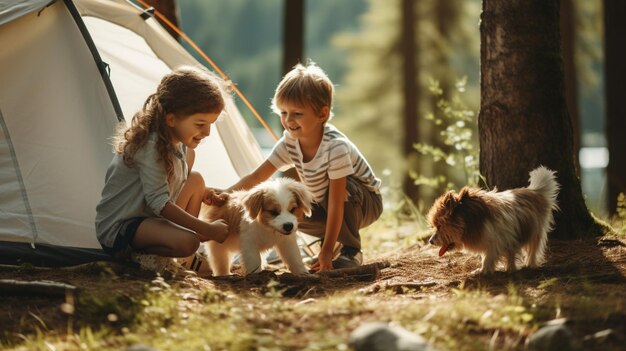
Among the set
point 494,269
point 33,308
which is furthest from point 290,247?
point 33,308

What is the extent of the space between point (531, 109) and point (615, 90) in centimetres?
415

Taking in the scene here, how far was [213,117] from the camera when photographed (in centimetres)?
470

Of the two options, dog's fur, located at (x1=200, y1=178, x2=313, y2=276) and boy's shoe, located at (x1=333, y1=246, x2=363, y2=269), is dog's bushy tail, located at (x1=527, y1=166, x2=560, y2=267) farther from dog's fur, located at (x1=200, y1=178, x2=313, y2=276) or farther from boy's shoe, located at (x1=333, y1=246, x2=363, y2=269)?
dog's fur, located at (x1=200, y1=178, x2=313, y2=276)

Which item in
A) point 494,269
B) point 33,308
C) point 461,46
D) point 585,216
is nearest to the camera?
point 33,308

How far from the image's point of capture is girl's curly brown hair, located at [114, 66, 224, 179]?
4555 millimetres

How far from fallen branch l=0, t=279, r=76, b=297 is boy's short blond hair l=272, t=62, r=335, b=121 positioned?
73.8 inches

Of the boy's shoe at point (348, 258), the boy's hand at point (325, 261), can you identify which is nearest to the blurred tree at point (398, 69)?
the boy's shoe at point (348, 258)

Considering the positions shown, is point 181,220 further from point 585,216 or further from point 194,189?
point 585,216

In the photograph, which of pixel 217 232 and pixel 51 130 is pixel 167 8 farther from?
pixel 217 232

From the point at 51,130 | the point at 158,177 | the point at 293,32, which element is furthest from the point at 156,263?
the point at 293,32

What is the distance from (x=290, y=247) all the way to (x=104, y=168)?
4.59ft

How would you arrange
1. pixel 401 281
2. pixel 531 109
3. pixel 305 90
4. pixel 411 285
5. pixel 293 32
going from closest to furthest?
pixel 411 285 < pixel 401 281 < pixel 305 90 < pixel 531 109 < pixel 293 32

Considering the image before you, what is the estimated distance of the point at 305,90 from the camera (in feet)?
16.1

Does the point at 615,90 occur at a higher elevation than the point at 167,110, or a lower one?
higher
